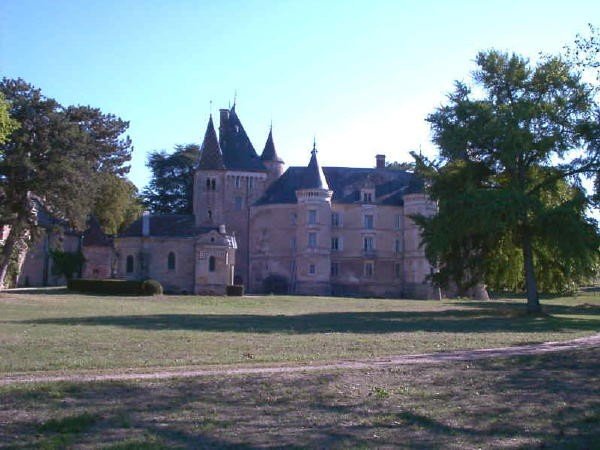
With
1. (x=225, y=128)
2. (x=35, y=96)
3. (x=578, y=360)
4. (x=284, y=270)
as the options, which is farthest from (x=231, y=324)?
(x=225, y=128)

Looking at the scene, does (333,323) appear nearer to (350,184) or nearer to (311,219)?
(311,219)

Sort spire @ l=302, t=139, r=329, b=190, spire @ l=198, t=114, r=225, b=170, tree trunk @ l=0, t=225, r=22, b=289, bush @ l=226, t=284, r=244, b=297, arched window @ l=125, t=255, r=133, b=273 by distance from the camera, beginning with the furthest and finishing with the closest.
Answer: spire @ l=198, t=114, r=225, b=170
spire @ l=302, t=139, r=329, b=190
arched window @ l=125, t=255, r=133, b=273
bush @ l=226, t=284, r=244, b=297
tree trunk @ l=0, t=225, r=22, b=289

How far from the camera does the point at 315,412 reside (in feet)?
36.9

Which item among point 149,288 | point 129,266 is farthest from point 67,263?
point 149,288

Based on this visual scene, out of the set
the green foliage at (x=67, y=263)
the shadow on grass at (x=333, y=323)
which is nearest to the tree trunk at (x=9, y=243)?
the shadow on grass at (x=333, y=323)

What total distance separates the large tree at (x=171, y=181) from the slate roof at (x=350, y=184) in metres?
22.0

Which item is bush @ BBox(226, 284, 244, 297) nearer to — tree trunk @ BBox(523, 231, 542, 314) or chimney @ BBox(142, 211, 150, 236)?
chimney @ BBox(142, 211, 150, 236)

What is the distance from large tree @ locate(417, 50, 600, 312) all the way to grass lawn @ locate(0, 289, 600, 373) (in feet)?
11.4

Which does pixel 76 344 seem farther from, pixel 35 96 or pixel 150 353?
pixel 35 96

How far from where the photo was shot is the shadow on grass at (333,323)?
27.0 meters

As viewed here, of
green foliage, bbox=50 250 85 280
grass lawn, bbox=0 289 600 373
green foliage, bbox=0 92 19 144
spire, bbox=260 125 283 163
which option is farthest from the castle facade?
grass lawn, bbox=0 289 600 373

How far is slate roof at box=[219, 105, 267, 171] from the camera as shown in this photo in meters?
75.2

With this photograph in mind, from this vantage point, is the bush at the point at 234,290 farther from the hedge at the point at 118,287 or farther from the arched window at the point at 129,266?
the arched window at the point at 129,266

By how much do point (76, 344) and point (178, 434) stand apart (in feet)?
34.8
